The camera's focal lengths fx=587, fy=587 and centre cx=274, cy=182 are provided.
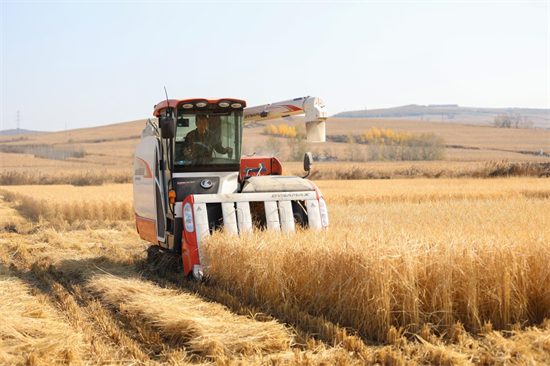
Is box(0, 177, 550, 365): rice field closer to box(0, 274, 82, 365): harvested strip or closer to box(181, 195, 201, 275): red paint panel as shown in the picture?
box(0, 274, 82, 365): harvested strip

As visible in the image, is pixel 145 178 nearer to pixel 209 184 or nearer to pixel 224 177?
pixel 209 184

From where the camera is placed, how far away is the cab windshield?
976cm

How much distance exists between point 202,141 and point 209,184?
74cm

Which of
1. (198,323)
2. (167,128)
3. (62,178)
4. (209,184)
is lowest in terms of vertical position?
(62,178)

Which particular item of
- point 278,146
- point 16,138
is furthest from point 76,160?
point 16,138

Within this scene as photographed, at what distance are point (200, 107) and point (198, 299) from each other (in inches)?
140

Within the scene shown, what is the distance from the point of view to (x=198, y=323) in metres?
6.04

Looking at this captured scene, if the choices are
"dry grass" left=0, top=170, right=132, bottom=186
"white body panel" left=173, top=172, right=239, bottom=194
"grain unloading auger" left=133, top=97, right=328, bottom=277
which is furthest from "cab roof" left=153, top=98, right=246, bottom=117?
"dry grass" left=0, top=170, right=132, bottom=186

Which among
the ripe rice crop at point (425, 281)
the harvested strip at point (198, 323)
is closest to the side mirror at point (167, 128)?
the harvested strip at point (198, 323)

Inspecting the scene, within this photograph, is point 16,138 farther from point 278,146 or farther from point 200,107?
point 200,107

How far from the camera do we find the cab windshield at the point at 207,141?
976cm

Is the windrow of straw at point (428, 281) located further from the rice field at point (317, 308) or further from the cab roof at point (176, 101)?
the cab roof at point (176, 101)

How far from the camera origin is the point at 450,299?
19.9ft

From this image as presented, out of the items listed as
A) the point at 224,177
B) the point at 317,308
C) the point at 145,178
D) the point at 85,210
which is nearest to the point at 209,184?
the point at 224,177
